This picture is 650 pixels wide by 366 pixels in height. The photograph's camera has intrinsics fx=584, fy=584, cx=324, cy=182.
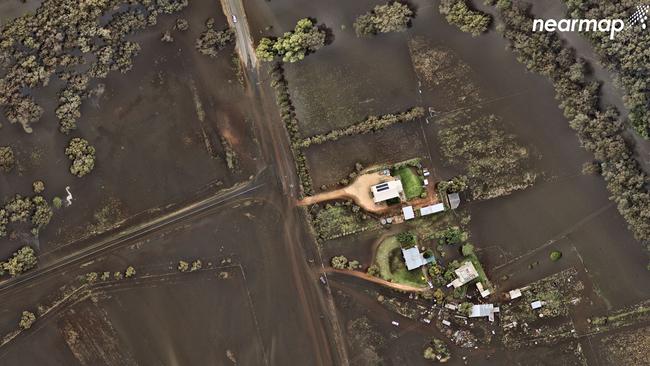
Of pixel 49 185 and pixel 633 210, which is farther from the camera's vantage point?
pixel 49 185

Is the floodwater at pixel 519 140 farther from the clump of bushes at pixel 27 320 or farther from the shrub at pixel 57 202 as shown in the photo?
the clump of bushes at pixel 27 320

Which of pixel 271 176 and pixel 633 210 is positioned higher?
pixel 271 176

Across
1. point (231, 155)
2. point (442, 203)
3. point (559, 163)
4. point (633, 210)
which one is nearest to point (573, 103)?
point (559, 163)

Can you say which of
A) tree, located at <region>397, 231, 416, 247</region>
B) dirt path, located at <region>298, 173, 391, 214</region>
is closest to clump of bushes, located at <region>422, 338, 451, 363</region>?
tree, located at <region>397, 231, 416, 247</region>

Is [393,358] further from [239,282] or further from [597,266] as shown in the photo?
[597,266]

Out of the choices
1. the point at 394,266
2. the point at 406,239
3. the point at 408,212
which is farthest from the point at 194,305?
the point at 408,212

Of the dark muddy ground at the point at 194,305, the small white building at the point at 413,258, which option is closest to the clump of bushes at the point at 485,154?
the small white building at the point at 413,258
